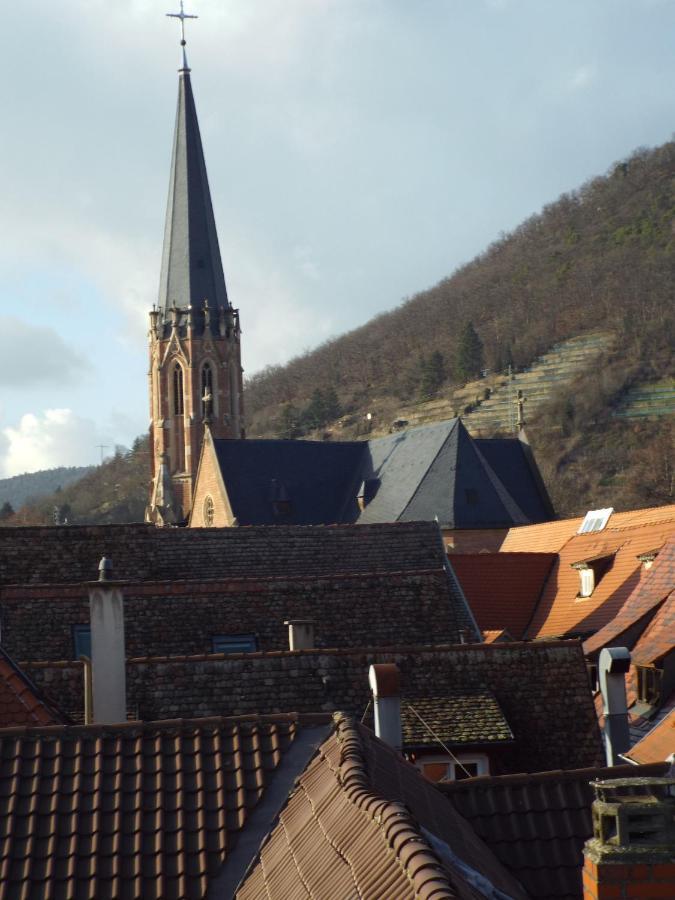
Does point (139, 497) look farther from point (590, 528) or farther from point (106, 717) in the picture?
point (106, 717)

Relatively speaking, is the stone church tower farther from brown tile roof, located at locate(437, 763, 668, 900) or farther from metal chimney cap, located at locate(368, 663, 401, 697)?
brown tile roof, located at locate(437, 763, 668, 900)

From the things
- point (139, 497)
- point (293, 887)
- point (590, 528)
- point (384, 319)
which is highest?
point (384, 319)

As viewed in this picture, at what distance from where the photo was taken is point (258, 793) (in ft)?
27.9

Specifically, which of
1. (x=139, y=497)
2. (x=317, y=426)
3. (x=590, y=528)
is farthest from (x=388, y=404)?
(x=590, y=528)

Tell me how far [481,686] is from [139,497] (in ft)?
296

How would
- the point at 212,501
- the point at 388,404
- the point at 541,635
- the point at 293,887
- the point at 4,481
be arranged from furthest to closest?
the point at 4,481
the point at 388,404
the point at 212,501
the point at 541,635
the point at 293,887

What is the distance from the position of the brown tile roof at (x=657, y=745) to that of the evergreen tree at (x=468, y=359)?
92750 millimetres

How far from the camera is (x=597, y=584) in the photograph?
104ft

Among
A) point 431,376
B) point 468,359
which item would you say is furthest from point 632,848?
point 431,376

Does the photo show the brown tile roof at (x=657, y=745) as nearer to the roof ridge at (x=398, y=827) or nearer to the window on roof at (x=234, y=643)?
the window on roof at (x=234, y=643)

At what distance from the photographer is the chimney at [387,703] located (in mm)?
12062

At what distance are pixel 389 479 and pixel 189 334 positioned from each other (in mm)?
17773

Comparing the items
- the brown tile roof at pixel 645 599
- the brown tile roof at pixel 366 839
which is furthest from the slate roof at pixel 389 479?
the brown tile roof at pixel 366 839

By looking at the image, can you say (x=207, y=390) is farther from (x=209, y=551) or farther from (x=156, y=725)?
(x=156, y=725)
